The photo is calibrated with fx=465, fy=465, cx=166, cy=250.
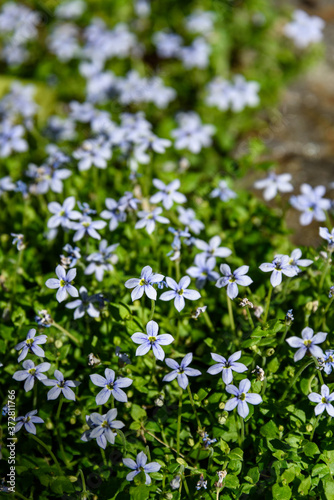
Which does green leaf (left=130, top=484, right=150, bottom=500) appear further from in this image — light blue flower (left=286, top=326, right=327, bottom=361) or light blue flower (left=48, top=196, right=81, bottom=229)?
light blue flower (left=48, top=196, right=81, bottom=229)

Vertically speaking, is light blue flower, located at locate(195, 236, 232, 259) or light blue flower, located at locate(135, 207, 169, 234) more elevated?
light blue flower, located at locate(135, 207, 169, 234)

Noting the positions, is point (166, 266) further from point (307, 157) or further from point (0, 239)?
point (307, 157)

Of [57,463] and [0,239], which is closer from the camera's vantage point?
[57,463]

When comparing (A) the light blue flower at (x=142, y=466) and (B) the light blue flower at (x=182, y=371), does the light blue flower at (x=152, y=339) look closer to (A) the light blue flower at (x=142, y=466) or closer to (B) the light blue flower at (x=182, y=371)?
(B) the light blue flower at (x=182, y=371)

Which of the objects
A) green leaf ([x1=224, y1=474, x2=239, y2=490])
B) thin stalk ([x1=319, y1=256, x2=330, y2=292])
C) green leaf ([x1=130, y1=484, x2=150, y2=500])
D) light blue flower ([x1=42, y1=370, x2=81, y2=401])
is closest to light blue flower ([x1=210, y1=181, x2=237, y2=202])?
thin stalk ([x1=319, y1=256, x2=330, y2=292])

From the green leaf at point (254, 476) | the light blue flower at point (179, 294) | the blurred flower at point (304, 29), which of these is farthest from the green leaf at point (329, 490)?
the blurred flower at point (304, 29)

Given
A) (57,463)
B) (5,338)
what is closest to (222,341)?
(57,463)
